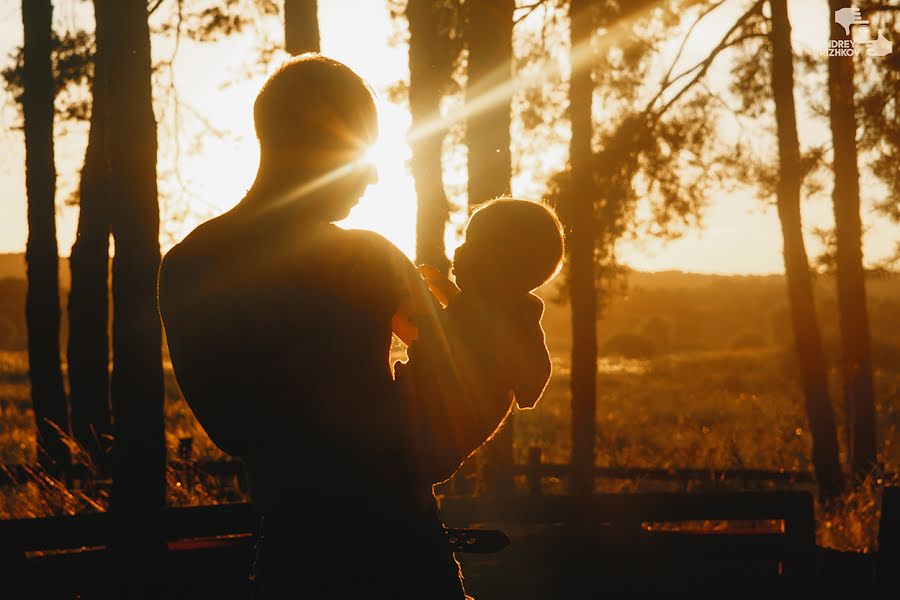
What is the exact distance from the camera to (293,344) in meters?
1.96

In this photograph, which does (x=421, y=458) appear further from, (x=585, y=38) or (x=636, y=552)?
(x=585, y=38)

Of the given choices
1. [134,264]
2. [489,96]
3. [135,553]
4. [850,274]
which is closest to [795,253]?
[850,274]

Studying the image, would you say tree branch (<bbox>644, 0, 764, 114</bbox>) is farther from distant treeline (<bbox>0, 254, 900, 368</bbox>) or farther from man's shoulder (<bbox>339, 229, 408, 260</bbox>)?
distant treeline (<bbox>0, 254, 900, 368</bbox>)

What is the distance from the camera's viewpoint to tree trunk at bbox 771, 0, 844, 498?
1529 cm

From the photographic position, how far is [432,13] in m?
13.5

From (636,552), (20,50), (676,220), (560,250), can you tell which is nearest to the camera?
(560,250)

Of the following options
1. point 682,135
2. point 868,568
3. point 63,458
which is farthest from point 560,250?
point 682,135

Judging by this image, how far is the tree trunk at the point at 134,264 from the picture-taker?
8.38 meters

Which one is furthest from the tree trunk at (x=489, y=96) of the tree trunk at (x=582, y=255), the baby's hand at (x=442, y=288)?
the baby's hand at (x=442, y=288)

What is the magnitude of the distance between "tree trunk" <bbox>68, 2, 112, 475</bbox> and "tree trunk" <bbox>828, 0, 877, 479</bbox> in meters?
10.8

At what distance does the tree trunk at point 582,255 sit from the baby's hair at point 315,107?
43.4 ft

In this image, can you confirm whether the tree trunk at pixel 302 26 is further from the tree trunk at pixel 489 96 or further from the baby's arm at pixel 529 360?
the baby's arm at pixel 529 360

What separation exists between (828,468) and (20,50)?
14076 mm

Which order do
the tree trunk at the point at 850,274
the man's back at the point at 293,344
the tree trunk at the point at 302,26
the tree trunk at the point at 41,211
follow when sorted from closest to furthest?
the man's back at the point at 293,344
the tree trunk at the point at 302,26
the tree trunk at the point at 850,274
the tree trunk at the point at 41,211
